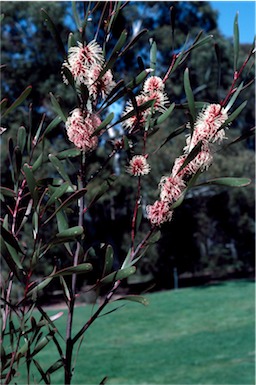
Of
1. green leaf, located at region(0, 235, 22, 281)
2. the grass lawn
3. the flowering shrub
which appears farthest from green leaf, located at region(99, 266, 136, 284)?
the grass lawn

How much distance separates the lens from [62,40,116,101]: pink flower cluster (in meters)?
0.73

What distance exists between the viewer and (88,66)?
2.42ft

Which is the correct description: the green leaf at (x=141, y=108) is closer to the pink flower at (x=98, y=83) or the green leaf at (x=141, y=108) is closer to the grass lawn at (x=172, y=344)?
the pink flower at (x=98, y=83)

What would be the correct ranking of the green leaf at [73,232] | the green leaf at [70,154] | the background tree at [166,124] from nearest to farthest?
the green leaf at [73,232] < the green leaf at [70,154] < the background tree at [166,124]

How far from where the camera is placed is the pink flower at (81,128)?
730 mm

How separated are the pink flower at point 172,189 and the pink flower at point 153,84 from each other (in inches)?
5.3

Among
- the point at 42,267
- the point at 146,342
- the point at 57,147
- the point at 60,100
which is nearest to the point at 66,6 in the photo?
the point at 57,147

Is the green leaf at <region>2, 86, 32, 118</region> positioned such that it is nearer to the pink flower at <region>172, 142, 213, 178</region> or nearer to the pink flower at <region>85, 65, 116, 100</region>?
the pink flower at <region>85, 65, 116, 100</region>

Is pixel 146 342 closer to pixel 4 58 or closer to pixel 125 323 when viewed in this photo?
pixel 125 323

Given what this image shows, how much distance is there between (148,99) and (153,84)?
0.02 meters

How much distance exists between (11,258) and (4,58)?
1334 centimetres

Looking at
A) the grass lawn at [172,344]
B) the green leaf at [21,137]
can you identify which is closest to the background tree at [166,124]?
the grass lawn at [172,344]

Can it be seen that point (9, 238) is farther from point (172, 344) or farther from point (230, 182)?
point (172, 344)

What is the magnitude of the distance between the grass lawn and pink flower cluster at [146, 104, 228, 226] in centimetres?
472
